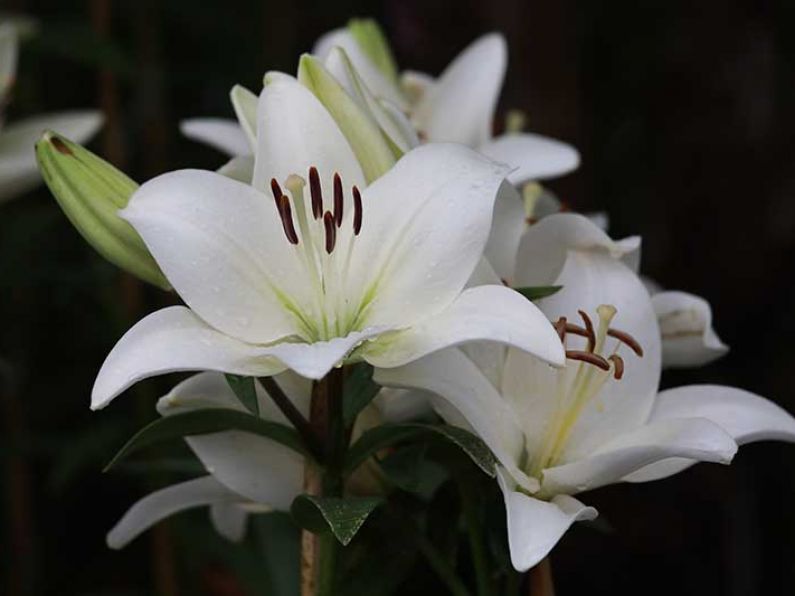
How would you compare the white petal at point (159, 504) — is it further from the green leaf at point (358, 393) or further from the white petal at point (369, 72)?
the white petal at point (369, 72)

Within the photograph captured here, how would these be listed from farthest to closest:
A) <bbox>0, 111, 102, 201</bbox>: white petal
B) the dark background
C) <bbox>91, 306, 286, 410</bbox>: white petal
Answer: the dark background → <bbox>0, 111, 102, 201</bbox>: white petal → <bbox>91, 306, 286, 410</bbox>: white petal

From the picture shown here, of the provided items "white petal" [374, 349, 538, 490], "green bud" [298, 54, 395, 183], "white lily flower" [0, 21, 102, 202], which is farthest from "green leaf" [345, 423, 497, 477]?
"white lily flower" [0, 21, 102, 202]

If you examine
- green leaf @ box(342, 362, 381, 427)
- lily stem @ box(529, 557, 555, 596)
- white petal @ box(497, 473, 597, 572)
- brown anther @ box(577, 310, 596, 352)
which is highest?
brown anther @ box(577, 310, 596, 352)

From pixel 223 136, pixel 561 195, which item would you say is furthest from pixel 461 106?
pixel 561 195

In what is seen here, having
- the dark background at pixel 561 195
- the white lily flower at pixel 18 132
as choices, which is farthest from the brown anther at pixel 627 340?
the white lily flower at pixel 18 132

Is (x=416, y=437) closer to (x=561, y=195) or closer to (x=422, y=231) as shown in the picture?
(x=422, y=231)

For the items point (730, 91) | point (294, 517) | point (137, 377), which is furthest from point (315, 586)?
point (730, 91)

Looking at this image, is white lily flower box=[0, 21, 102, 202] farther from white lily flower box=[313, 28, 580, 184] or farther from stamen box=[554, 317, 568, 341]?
stamen box=[554, 317, 568, 341]
